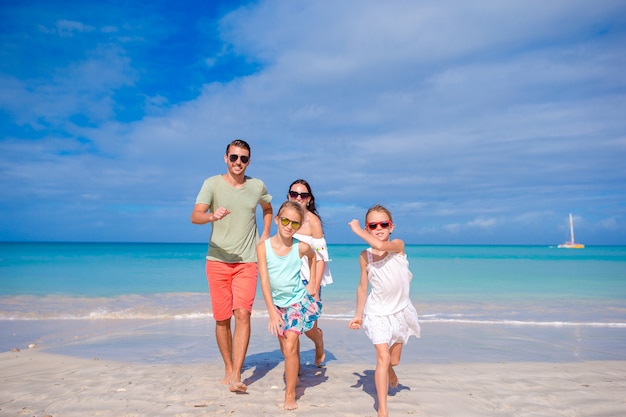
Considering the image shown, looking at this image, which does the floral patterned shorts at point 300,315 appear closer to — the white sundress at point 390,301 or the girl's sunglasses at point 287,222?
the white sundress at point 390,301

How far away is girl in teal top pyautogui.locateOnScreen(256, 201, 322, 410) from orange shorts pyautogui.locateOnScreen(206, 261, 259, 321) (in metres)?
0.49

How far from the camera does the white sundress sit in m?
3.98

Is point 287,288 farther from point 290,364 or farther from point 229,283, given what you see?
point 229,283

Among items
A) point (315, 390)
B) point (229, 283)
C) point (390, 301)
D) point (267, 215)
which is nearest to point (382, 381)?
point (390, 301)

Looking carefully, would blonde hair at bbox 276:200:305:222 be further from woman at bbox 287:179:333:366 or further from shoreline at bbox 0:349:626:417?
Result: shoreline at bbox 0:349:626:417

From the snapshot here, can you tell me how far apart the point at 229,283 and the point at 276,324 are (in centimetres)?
93

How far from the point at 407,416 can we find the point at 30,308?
10.7 metres

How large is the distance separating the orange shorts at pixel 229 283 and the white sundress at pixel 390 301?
1224mm

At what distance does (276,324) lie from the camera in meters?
3.97

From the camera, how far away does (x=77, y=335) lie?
781 cm

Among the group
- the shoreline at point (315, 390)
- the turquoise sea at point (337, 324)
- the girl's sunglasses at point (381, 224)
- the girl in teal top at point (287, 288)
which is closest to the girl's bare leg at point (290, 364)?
the girl in teal top at point (287, 288)

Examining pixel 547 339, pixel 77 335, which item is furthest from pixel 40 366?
pixel 547 339

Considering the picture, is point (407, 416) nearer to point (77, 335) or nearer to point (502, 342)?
point (502, 342)

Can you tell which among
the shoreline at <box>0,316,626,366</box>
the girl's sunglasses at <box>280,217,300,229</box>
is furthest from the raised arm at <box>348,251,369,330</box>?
the shoreline at <box>0,316,626,366</box>
